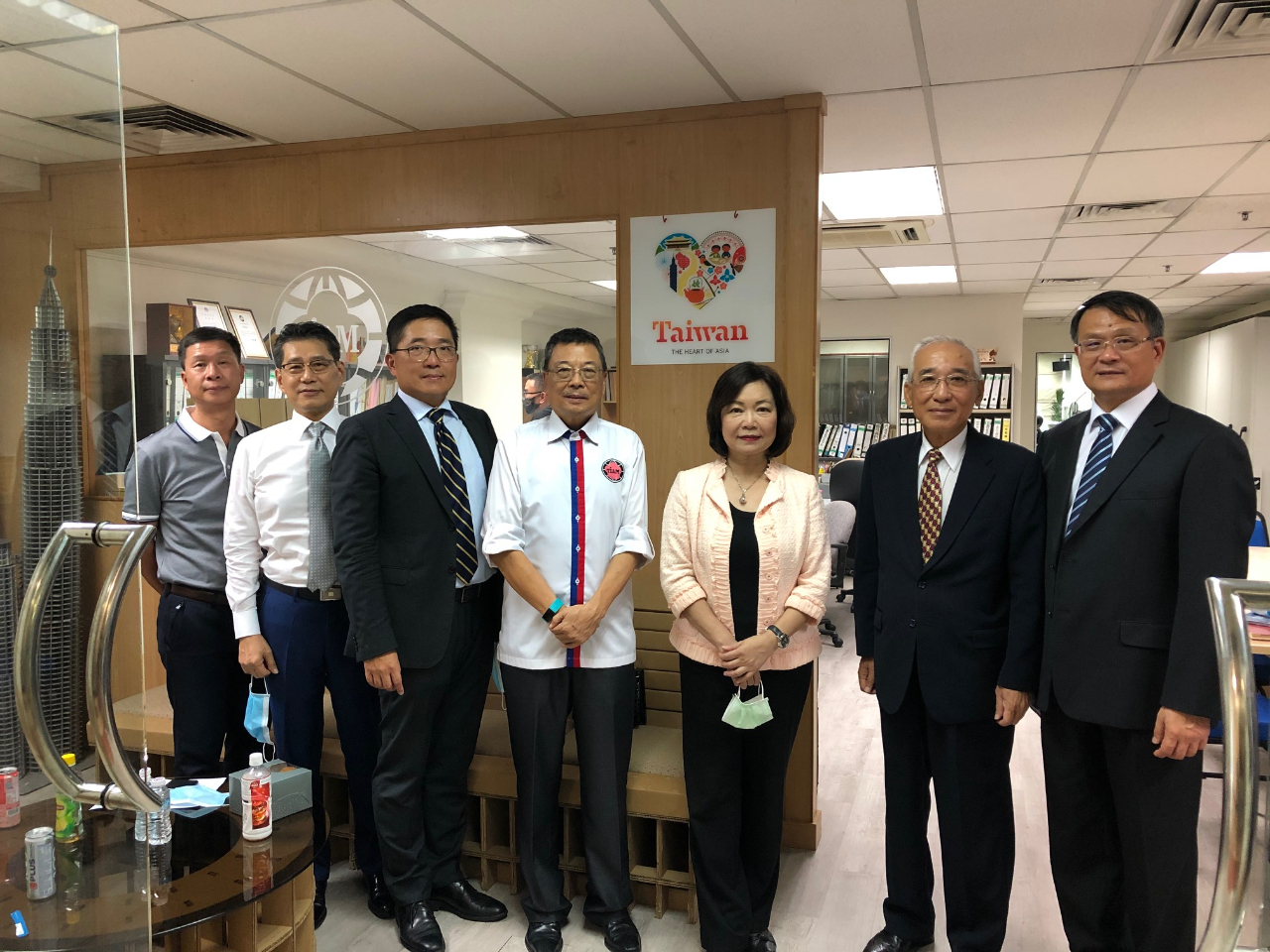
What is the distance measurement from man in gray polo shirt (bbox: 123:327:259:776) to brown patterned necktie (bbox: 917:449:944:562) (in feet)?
7.02

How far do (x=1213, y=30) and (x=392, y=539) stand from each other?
290cm

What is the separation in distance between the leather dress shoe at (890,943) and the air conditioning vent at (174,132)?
12.4ft

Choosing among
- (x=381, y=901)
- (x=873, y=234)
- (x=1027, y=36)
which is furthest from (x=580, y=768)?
(x=873, y=234)

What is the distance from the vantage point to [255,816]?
2342 millimetres

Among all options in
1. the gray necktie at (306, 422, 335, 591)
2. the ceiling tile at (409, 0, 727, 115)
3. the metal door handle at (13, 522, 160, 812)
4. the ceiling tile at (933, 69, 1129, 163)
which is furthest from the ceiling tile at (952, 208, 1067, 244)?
the metal door handle at (13, 522, 160, 812)

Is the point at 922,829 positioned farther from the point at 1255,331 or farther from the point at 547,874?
the point at 1255,331

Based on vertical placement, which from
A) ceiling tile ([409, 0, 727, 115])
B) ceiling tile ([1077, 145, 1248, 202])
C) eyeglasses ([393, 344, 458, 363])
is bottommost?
eyeglasses ([393, 344, 458, 363])

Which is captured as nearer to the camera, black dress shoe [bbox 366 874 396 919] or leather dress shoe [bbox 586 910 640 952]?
leather dress shoe [bbox 586 910 640 952]

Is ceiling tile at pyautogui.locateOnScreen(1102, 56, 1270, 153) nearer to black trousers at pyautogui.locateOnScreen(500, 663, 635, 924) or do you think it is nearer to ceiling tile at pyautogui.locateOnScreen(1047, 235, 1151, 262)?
ceiling tile at pyautogui.locateOnScreen(1047, 235, 1151, 262)

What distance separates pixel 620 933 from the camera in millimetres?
2643

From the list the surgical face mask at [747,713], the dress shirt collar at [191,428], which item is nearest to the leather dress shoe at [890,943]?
the surgical face mask at [747,713]

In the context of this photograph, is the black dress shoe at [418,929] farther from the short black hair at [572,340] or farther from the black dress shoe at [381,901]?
the short black hair at [572,340]

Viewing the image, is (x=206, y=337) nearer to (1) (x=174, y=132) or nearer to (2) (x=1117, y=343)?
(1) (x=174, y=132)

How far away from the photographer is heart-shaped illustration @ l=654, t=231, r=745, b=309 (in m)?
3.31
